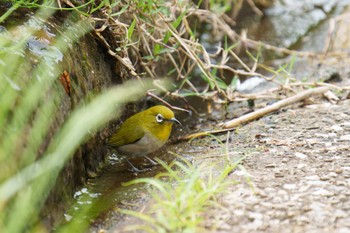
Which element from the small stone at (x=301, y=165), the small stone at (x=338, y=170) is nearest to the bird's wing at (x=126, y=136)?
the small stone at (x=301, y=165)

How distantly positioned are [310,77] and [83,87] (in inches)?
151

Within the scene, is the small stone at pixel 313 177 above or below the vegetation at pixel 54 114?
below

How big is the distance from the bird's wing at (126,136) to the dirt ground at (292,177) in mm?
855

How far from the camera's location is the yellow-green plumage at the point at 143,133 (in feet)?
19.4

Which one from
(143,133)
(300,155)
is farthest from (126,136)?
(300,155)

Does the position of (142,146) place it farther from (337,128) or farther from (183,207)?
(183,207)

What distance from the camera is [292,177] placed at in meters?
4.79

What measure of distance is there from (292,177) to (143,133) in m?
1.63

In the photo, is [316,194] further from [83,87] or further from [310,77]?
[310,77]

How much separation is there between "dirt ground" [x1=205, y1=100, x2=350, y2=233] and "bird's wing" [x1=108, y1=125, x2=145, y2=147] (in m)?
0.85

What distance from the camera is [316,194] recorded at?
441cm

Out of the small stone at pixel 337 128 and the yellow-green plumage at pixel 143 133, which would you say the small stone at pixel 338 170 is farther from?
the yellow-green plumage at pixel 143 133

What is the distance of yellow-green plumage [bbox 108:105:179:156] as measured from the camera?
590cm

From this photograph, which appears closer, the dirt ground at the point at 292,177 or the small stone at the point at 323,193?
the dirt ground at the point at 292,177
